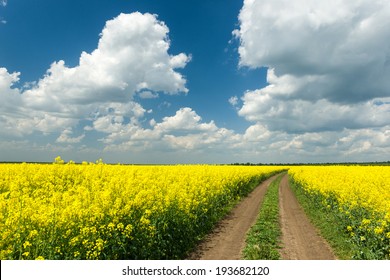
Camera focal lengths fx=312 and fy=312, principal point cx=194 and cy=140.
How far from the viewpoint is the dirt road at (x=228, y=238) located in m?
11.2

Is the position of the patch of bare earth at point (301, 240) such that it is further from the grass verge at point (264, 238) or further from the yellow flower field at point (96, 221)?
the yellow flower field at point (96, 221)

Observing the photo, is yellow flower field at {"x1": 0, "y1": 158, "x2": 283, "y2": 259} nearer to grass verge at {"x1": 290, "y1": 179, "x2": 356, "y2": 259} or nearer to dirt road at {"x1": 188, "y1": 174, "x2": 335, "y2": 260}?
dirt road at {"x1": 188, "y1": 174, "x2": 335, "y2": 260}

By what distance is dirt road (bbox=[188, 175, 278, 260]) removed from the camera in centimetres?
1117

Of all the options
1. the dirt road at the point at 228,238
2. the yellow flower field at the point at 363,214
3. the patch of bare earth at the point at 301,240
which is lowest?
the patch of bare earth at the point at 301,240

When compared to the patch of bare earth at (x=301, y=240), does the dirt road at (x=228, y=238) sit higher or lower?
higher

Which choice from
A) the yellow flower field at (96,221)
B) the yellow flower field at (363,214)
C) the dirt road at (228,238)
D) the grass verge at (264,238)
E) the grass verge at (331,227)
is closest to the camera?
the yellow flower field at (96,221)

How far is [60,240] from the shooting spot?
7426 millimetres

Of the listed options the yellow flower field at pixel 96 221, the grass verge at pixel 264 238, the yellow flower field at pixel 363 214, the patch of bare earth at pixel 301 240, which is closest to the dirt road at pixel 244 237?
the patch of bare earth at pixel 301 240

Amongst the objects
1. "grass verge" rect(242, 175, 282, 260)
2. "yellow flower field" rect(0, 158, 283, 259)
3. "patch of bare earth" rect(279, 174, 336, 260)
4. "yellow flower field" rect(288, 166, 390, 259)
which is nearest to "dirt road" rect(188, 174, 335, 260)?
"patch of bare earth" rect(279, 174, 336, 260)

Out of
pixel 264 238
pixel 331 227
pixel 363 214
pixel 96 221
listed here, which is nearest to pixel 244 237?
pixel 264 238

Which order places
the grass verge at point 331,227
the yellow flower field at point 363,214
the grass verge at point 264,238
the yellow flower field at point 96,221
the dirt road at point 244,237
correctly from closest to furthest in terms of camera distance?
1. the yellow flower field at point 96,221
2. the yellow flower field at point 363,214
3. the grass verge at point 264,238
4. the dirt road at point 244,237
5. the grass verge at point 331,227

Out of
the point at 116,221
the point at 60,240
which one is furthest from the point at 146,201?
the point at 60,240

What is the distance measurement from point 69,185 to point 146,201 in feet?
18.5
